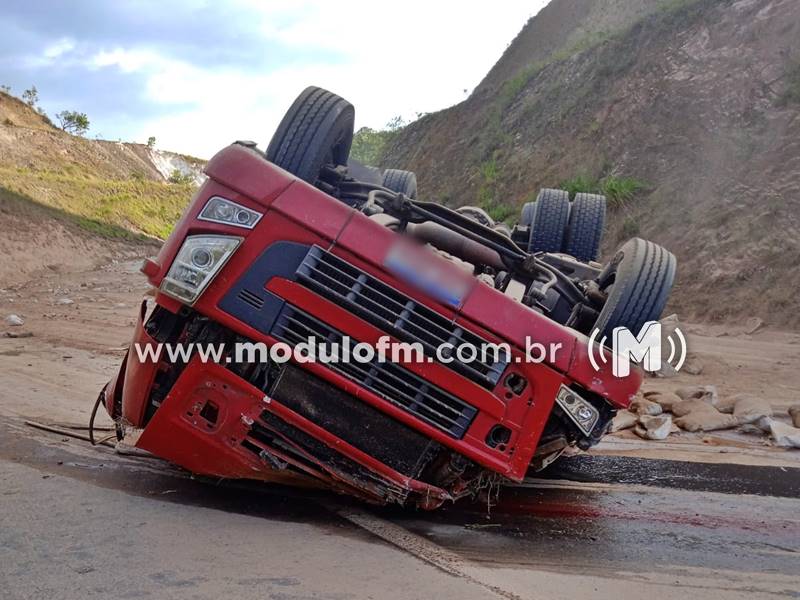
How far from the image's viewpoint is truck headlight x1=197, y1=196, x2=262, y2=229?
3.18 meters

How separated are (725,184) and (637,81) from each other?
5.72 metres

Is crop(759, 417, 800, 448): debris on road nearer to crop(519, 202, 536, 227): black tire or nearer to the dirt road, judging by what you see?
the dirt road

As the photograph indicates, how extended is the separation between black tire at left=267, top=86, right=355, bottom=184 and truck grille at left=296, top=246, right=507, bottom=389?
2.95 ft

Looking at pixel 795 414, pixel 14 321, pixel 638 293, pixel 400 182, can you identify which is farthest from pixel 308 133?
pixel 14 321

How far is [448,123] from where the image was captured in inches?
1205

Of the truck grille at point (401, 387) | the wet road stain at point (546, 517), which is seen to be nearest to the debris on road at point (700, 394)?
the wet road stain at point (546, 517)

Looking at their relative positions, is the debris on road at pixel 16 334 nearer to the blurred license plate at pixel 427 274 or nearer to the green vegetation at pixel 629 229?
the blurred license plate at pixel 427 274

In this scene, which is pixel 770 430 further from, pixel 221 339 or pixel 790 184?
pixel 790 184

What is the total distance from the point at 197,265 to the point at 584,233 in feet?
11.9

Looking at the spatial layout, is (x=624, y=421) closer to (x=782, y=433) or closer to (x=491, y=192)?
(x=782, y=433)

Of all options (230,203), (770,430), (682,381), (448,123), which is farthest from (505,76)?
(230,203)

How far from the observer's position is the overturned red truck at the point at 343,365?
3.10 m

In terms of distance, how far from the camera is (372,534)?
3357mm

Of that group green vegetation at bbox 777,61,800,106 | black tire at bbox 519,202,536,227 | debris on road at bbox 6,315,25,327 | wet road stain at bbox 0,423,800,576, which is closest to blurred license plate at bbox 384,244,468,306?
wet road stain at bbox 0,423,800,576
